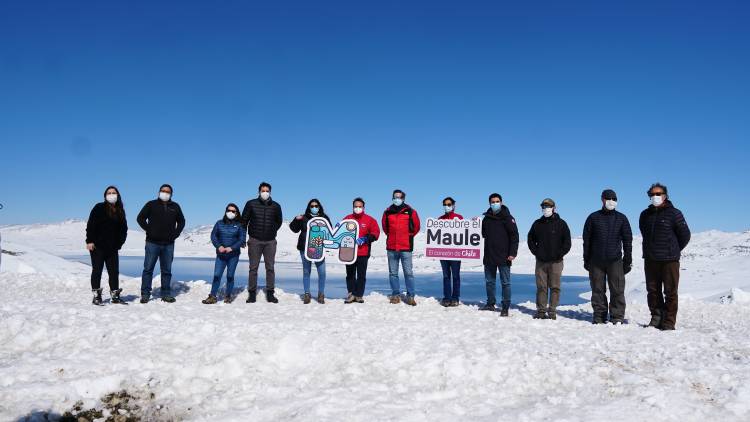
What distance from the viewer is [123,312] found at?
307 inches

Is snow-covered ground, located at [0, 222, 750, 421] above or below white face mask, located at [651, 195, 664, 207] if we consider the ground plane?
below

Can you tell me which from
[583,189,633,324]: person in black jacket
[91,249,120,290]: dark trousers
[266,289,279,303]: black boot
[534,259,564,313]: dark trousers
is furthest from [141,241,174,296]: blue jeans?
[583,189,633,324]: person in black jacket

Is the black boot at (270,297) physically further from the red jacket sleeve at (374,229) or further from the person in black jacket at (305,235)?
the red jacket sleeve at (374,229)

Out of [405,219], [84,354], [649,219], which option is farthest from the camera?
[405,219]

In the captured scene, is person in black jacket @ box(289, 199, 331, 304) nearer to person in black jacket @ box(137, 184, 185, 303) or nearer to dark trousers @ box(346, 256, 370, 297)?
dark trousers @ box(346, 256, 370, 297)

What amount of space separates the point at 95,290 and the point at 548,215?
9240 mm

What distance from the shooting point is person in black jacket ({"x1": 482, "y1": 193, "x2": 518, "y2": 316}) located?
10125mm

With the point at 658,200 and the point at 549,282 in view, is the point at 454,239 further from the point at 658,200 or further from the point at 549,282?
the point at 658,200

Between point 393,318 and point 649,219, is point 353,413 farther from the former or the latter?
point 649,219

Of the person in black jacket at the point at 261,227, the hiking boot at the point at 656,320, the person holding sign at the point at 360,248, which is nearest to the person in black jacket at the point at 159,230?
the person in black jacket at the point at 261,227

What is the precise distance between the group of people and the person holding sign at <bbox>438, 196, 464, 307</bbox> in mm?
24

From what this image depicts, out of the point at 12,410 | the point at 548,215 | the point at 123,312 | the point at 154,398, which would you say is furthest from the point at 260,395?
the point at 548,215

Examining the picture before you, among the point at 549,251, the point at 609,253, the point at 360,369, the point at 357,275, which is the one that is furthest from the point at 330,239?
the point at 609,253

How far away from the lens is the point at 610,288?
30.2ft
